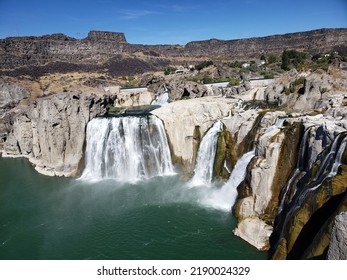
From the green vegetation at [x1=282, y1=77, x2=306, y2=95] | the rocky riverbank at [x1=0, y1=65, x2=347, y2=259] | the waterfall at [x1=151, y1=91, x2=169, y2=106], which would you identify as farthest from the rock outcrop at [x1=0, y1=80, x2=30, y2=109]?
the green vegetation at [x1=282, y1=77, x2=306, y2=95]

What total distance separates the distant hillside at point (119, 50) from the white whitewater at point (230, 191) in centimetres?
7403

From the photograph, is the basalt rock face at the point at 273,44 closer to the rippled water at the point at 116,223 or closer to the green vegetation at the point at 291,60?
the green vegetation at the point at 291,60

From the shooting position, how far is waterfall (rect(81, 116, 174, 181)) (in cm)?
2908

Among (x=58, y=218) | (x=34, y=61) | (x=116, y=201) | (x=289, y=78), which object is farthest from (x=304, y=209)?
(x=34, y=61)

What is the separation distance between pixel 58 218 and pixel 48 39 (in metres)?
98.3

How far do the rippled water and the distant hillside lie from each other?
67.0 m

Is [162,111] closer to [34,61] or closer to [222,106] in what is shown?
[222,106]

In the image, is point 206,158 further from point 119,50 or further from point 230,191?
point 119,50

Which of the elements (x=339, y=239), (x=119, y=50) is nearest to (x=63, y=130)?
(x=339, y=239)

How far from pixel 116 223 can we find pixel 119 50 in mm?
112311

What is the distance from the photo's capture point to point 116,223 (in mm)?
20359

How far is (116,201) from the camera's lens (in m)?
23.8

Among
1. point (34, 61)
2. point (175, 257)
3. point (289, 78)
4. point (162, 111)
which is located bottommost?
point (175, 257)

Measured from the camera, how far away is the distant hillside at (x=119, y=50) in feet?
300
